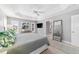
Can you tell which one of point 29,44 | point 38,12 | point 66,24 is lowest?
point 29,44

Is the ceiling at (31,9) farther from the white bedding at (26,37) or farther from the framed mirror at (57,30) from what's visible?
the white bedding at (26,37)

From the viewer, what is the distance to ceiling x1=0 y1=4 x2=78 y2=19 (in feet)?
5.86

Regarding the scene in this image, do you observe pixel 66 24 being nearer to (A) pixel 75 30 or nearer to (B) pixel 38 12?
(A) pixel 75 30

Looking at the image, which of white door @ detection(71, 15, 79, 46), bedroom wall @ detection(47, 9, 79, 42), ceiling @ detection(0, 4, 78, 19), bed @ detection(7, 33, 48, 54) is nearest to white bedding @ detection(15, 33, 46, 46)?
bed @ detection(7, 33, 48, 54)

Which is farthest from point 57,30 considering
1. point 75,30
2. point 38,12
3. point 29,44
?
point 29,44

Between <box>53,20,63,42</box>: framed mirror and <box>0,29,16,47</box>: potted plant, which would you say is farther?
<box>53,20,63,42</box>: framed mirror

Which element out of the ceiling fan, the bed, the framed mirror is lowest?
the bed

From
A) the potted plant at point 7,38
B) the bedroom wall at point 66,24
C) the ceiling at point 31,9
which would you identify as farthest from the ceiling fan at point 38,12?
the potted plant at point 7,38

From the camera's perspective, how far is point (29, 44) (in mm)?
1816

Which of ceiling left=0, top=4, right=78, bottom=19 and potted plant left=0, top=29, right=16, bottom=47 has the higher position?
ceiling left=0, top=4, right=78, bottom=19

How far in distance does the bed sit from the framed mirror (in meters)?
0.23

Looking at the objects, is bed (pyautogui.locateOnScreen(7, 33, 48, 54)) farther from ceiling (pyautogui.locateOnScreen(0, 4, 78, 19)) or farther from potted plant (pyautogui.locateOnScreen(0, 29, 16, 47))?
ceiling (pyautogui.locateOnScreen(0, 4, 78, 19))

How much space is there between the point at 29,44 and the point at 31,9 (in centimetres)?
74
